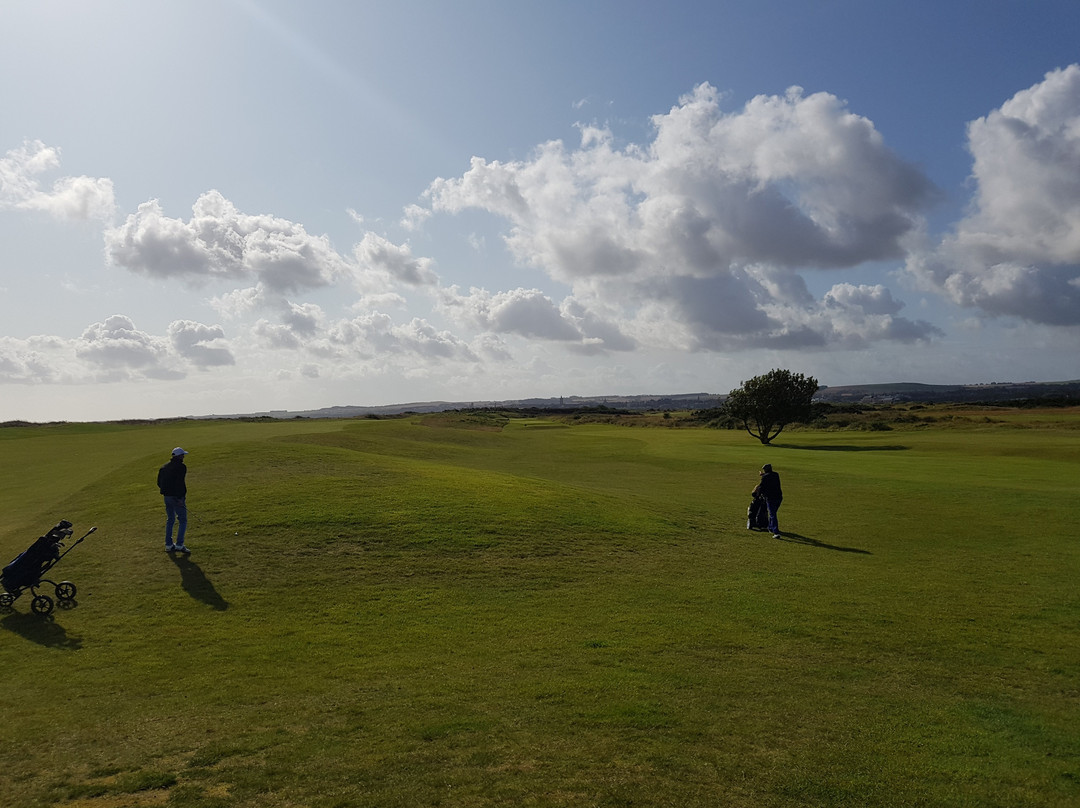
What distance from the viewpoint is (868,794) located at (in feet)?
21.5

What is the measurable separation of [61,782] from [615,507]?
61.7ft

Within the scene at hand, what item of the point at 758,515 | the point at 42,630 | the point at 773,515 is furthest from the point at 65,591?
the point at 758,515

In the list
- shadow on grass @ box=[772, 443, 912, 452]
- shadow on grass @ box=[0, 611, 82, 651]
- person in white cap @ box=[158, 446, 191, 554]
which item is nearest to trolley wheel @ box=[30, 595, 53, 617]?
shadow on grass @ box=[0, 611, 82, 651]

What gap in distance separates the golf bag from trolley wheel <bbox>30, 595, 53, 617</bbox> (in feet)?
66.2

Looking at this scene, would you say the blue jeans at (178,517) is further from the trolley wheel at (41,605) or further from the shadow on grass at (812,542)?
the shadow on grass at (812,542)

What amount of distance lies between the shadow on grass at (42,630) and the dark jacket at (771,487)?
19481mm

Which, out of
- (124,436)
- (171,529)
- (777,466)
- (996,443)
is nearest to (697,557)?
(171,529)

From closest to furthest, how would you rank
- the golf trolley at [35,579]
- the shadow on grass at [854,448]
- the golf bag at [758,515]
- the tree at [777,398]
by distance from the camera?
the golf trolley at [35,579]
the golf bag at [758,515]
the shadow on grass at [854,448]
the tree at [777,398]

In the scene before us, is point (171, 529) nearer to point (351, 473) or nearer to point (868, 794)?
point (351, 473)

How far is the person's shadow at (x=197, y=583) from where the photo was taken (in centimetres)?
1378

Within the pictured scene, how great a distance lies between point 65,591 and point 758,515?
2033 cm

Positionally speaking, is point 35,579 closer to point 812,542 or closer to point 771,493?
point 771,493

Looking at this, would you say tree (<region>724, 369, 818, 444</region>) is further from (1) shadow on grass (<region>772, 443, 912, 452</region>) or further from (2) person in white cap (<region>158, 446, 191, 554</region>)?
(2) person in white cap (<region>158, 446, 191, 554</region>)

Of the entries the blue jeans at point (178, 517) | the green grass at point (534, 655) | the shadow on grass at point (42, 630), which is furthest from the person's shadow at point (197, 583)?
the shadow on grass at point (42, 630)
